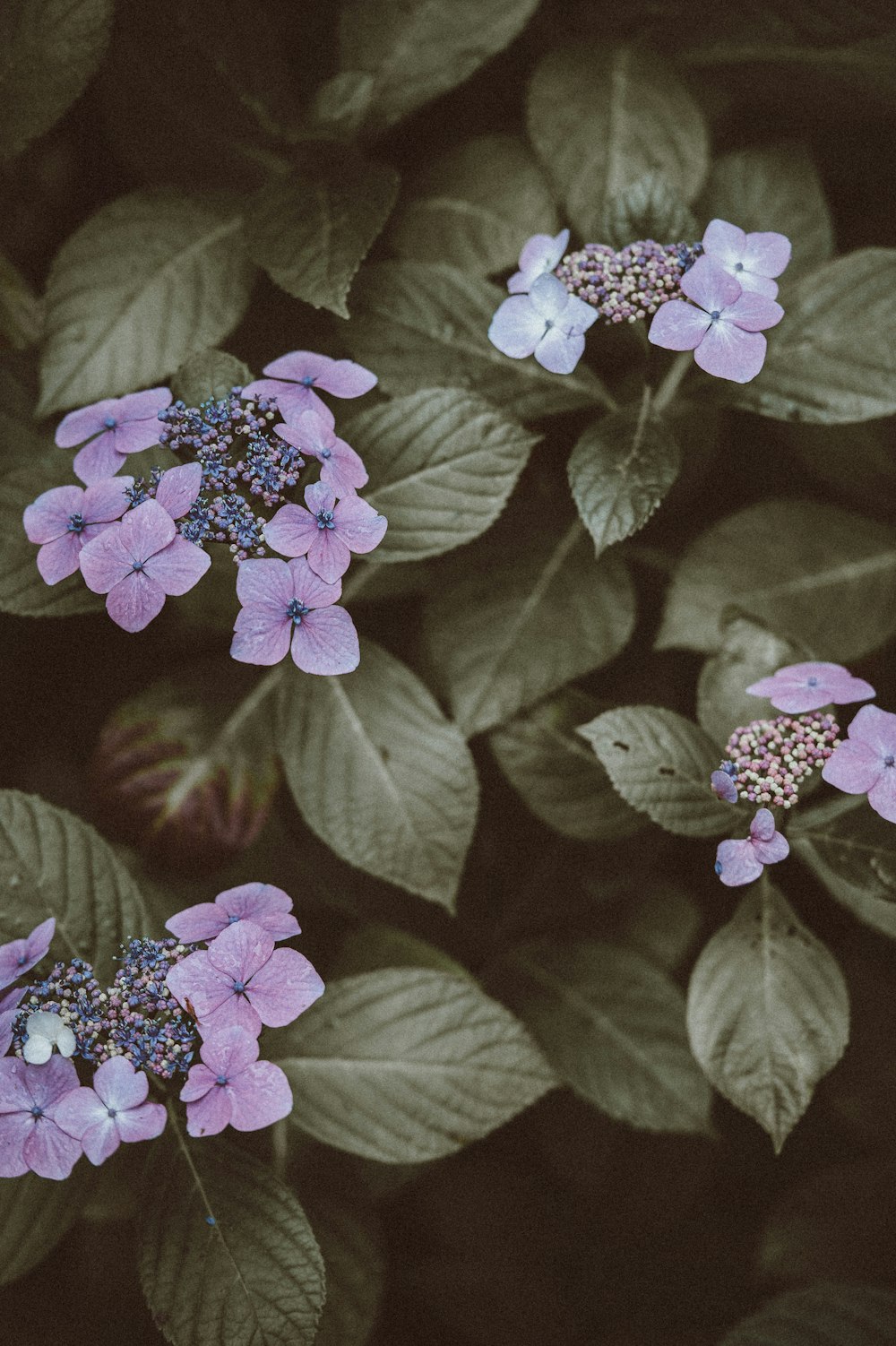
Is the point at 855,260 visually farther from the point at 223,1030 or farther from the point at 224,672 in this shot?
the point at 223,1030

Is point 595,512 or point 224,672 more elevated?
point 595,512

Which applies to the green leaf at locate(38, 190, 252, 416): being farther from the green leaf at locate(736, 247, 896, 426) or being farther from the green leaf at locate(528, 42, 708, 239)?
the green leaf at locate(736, 247, 896, 426)

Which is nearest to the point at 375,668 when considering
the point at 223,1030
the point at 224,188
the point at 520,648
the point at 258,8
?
the point at 520,648

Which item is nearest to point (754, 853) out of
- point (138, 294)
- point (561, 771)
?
point (561, 771)

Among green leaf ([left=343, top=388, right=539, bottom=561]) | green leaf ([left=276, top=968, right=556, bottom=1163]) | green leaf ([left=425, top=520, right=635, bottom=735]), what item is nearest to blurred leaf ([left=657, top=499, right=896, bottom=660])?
green leaf ([left=425, top=520, right=635, bottom=735])

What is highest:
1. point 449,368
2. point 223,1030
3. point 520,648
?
point 449,368

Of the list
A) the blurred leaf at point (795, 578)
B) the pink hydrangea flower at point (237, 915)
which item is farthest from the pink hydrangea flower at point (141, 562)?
the blurred leaf at point (795, 578)

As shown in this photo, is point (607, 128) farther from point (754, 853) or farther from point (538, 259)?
point (754, 853)
